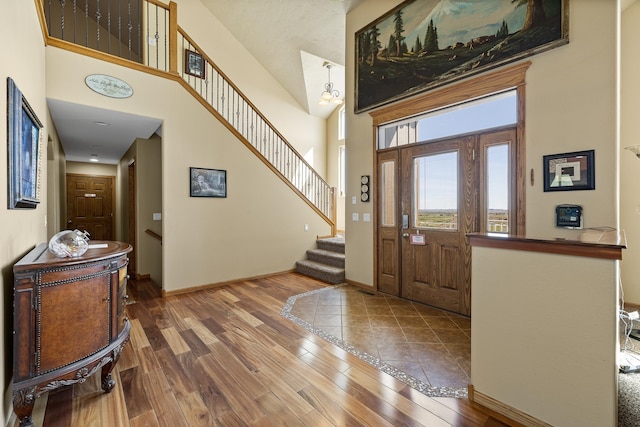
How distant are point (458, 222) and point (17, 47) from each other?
423cm

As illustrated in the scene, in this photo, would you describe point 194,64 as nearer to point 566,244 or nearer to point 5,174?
point 5,174

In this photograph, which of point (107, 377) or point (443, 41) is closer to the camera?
point (107, 377)

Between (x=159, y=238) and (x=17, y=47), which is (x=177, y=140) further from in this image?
(x=17, y=47)

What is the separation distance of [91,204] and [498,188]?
9357mm

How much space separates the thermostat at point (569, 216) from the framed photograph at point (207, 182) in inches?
172

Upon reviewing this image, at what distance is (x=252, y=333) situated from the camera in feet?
9.46

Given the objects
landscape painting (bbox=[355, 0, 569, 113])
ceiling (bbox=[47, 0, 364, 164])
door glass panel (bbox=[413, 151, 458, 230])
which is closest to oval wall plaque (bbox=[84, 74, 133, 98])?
ceiling (bbox=[47, 0, 364, 164])

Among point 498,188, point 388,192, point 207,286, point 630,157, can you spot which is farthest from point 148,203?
point 630,157

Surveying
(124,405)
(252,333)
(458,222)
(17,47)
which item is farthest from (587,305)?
(17,47)

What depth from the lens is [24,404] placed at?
156cm

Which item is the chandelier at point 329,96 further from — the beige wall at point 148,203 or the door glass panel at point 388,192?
the beige wall at point 148,203

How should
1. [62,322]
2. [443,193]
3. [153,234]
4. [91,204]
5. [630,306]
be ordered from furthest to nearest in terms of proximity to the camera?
1. [91,204]
2. [153,234]
3. [443,193]
4. [630,306]
5. [62,322]

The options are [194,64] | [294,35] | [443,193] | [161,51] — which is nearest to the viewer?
[443,193]

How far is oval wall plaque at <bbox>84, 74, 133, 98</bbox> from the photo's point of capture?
344 centimetres
